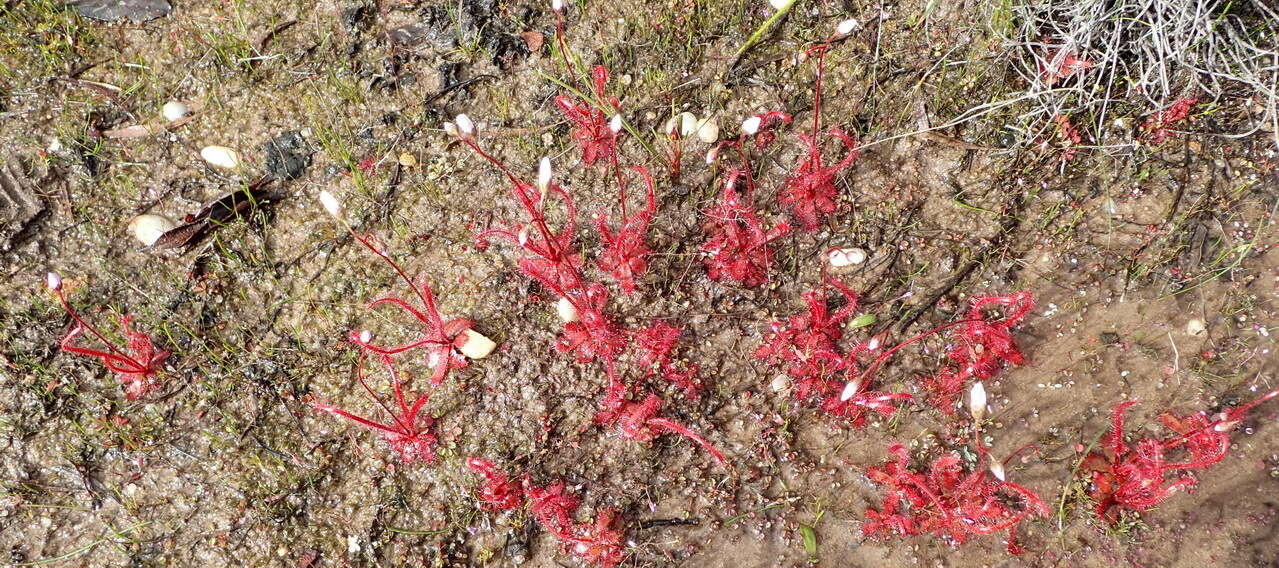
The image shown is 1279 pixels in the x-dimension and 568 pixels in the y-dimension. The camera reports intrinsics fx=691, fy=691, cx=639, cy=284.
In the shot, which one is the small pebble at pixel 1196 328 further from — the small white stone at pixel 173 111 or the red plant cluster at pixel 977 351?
the small white stone at pixel 173 111

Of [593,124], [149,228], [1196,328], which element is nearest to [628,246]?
[593,124]

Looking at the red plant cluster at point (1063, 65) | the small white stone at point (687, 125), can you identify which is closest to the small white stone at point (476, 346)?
the small white stone at point (687, 125)

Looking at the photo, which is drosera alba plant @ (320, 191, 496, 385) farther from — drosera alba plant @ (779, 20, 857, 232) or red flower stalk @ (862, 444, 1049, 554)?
red flower stalk @ (862, 444, 1049, 554)

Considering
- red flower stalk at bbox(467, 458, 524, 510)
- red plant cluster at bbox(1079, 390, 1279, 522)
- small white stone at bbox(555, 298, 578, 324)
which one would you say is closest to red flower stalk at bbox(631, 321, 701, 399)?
small white stone at bbox(555, 298, 578, 324)

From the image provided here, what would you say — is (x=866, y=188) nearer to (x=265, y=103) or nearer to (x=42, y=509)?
(x=265, y=103)

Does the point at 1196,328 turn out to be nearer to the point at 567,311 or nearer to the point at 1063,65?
the point at 1063,65

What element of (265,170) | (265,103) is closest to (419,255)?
(265,170)
